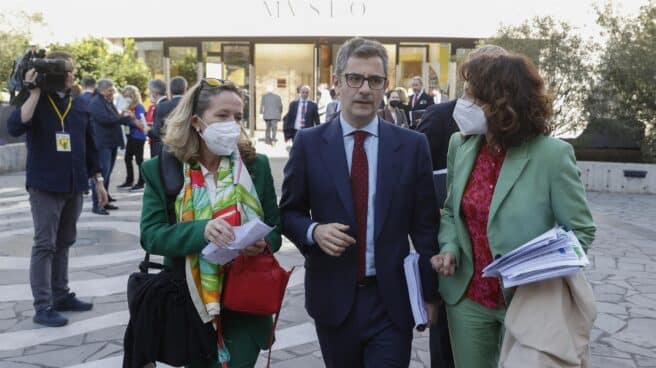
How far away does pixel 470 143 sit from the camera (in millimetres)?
3064

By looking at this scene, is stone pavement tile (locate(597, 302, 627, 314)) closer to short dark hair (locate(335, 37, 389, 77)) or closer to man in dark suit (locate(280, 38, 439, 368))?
man in dark suit (locate(280, 38, 439, 368))

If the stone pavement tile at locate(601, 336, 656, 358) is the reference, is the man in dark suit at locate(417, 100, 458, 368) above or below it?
above

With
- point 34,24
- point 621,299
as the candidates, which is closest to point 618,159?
point 621,299

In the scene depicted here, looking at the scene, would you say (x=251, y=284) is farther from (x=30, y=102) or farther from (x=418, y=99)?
(x=418, y=99)

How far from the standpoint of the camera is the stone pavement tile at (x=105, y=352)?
16.0 feet

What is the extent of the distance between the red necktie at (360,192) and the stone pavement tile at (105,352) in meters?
2.70

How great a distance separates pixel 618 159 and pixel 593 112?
142 cm

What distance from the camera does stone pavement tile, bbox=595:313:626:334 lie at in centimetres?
573

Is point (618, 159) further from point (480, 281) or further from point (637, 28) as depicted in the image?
point (480, 281)

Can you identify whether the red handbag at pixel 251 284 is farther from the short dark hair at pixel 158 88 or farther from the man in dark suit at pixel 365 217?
the short dark hair at pixel 158 88

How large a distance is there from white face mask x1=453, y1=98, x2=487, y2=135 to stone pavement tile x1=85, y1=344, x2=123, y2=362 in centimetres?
319

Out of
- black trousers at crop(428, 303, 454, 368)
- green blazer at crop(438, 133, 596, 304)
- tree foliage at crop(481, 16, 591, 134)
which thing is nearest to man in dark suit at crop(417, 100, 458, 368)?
black trousers at crop(428, 303, 454, 368)

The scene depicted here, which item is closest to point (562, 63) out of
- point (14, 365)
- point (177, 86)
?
point (177, 86)

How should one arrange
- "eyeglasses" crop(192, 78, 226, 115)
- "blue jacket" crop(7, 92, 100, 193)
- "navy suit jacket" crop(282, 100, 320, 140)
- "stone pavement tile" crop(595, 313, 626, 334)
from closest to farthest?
"eyeglasses" crop(192, 78, 226, 115), "blue jacket" crop(7, 92, 100, 193), "stone pavement tile" crop(595, 313, 626, 334), "navy suit jacket" crop(282, 100, 320, 140)
